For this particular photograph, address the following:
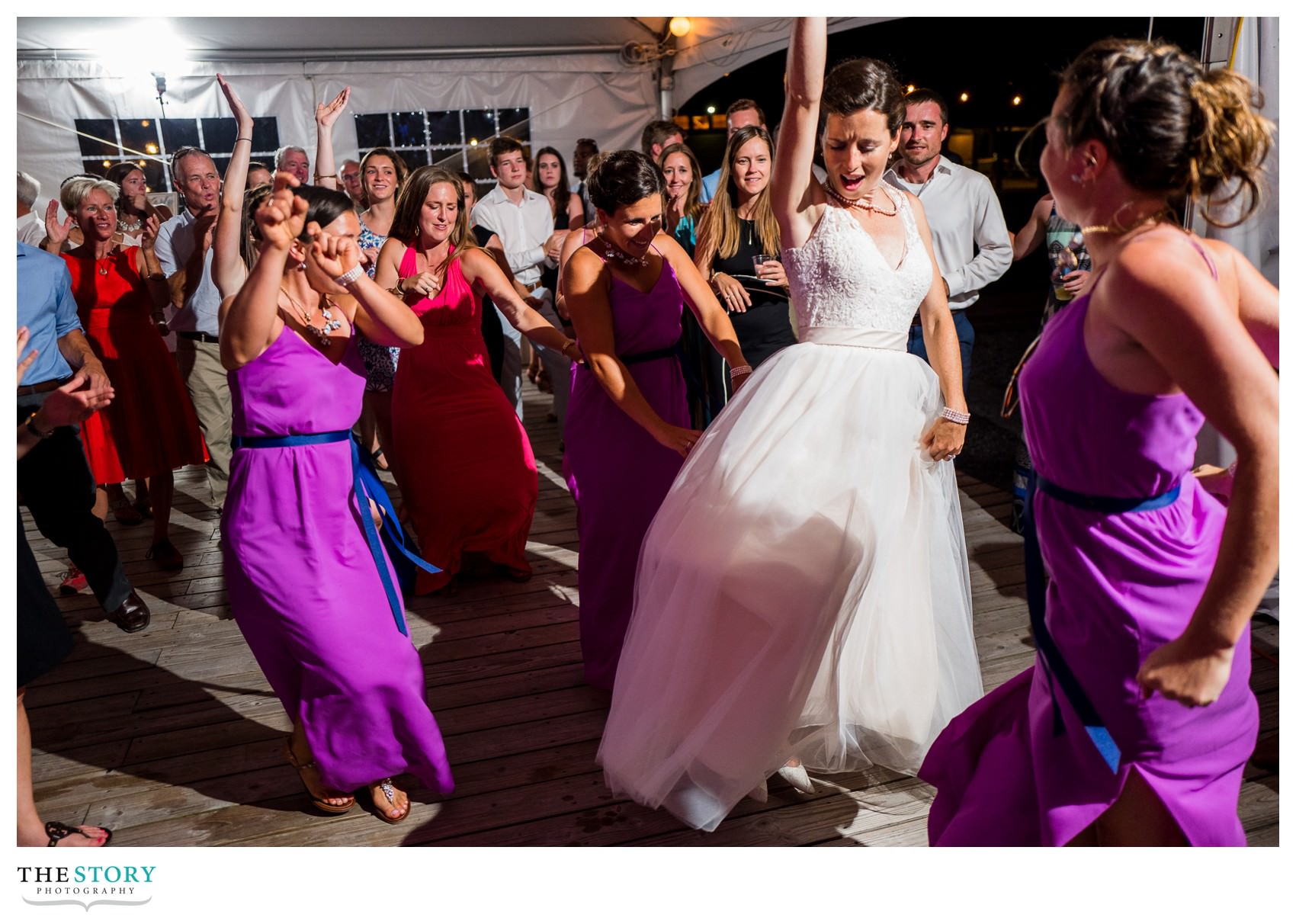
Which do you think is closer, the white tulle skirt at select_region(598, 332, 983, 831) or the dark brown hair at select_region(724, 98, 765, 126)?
the white tulle skirt at select_region(598, 332, 983, 831)

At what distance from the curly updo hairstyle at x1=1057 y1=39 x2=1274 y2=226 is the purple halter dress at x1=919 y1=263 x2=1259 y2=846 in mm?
200

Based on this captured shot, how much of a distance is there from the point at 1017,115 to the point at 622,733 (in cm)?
1715

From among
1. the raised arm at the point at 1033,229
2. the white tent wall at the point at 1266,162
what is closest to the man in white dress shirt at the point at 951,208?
the raised arm at the point at 1033,229

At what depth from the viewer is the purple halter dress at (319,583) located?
2.24 m

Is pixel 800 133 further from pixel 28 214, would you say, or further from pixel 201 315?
pixel 28 214

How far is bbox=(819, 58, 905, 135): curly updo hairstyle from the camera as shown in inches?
82.0

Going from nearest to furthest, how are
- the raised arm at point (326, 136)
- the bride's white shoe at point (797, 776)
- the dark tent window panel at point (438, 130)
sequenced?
the bride's white shoe at point (797, 776) → the raised arm at point (326, 136) → the dark tent window panel at point (438, 130)

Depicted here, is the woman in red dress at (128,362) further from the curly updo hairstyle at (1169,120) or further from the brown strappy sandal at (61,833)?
the curly updo hairstyle at (1169,120)

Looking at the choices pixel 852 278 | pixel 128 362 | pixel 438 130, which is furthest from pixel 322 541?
pixel 438 130

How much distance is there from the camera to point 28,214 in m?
5.13

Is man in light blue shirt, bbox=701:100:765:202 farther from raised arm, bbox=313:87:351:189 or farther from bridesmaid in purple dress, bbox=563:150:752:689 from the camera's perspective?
bridesmaid in purple dress, bbox=563:150:752:689

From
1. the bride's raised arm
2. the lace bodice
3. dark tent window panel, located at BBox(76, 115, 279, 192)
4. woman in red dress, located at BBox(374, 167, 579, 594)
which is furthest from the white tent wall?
dark tent window panel, located at BBox(76, 115, 279, 192)

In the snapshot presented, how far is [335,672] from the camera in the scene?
2.28m

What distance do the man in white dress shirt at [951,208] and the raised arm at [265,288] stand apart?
2.69 m
